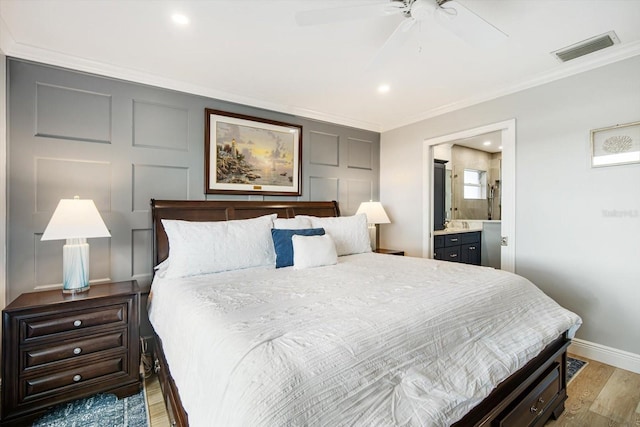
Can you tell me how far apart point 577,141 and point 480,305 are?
82.4 inches

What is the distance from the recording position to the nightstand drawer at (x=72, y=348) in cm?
183

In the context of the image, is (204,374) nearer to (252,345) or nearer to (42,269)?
(252,345)

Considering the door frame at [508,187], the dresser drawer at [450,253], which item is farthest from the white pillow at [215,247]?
the dresser drawer at [450,253]

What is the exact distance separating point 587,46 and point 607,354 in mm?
2494

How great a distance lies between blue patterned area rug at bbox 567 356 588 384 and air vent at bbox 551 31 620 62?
255 centimetres

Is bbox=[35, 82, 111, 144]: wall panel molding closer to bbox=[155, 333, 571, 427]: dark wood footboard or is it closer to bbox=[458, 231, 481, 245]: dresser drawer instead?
bbox=[155, 333, 571, 427]: dark wood footboard

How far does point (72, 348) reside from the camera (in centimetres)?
194

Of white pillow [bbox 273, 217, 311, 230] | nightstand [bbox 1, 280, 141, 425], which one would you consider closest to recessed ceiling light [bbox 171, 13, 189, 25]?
white pillow [bbox 273, 217, 311, 230]

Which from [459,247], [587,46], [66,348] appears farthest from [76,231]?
[459,247]

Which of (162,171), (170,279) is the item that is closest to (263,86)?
(162,171)

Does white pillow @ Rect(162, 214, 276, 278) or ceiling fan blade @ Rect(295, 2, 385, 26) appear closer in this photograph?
ceiling fan blade @ Rect(295, 2, 385, 26)

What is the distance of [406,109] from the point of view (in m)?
3.71

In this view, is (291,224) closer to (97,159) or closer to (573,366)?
(97,159)

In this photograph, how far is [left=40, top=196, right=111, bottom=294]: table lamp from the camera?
78.9 inches
